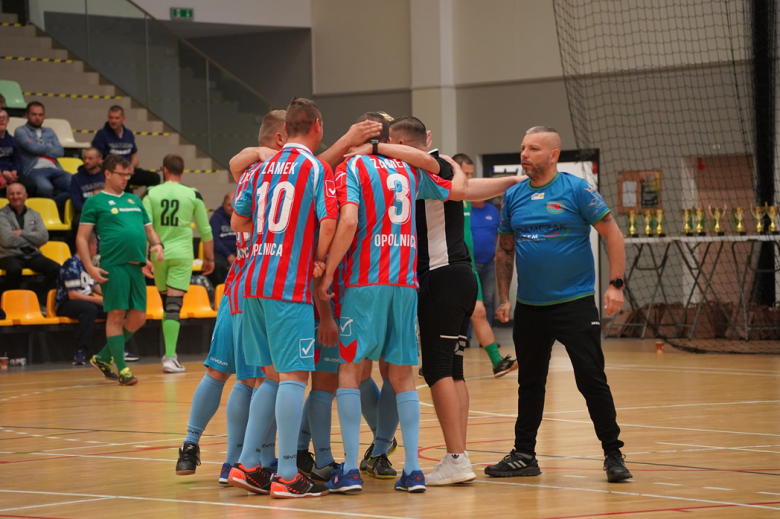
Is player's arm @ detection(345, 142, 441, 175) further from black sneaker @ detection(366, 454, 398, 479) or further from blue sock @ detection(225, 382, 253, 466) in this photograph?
black sneaker @ detection(366, 454, 398, 479)

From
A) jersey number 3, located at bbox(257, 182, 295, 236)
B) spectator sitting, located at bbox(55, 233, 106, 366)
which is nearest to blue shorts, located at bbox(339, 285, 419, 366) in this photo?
jersey number 3, located at bbox(257, 182, 295, 236)

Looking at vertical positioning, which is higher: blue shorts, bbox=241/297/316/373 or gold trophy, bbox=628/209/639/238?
gold trophy, bbox=628/209/639/238

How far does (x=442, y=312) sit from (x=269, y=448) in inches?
40.2

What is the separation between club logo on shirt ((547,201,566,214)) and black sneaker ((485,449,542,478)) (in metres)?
1.19

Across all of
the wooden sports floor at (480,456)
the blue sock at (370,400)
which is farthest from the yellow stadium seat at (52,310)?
the blue sock at (370,400)

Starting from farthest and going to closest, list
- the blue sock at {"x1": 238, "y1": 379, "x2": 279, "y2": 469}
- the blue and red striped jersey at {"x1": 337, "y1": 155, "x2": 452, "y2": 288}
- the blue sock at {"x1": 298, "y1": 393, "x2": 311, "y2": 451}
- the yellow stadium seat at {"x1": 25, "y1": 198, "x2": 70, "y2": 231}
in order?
the yellow stadium seat at {"x1": 25, "y1": 198, "x2": 70, "y2": 231} < the blue sock at {"x1": 298, "y1": 393, "x2": 311, "y2": 451} < the blue and red striped jersey at {"x1": 337, "y1": 155, "x2": 452, "y2": 288} < the blue sock at {"x1": 238, "y1": 379, "x2": 279, "y2": 469}

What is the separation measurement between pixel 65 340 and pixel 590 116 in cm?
937

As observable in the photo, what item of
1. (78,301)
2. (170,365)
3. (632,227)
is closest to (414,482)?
(170,365)

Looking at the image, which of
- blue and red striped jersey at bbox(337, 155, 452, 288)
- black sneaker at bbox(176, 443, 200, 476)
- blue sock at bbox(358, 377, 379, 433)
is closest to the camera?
blue and red striped jersey at bbox(337, 155, 452, 288)

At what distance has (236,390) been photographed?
16.4 ft

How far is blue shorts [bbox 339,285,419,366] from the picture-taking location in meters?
4.71

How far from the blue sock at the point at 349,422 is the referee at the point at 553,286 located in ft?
2.70

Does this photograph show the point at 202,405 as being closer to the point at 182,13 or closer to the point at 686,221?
the point at 686,221

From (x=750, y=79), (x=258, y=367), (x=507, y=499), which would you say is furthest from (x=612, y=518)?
(x=750, y=79)
